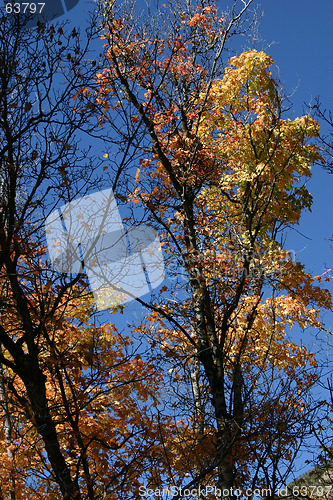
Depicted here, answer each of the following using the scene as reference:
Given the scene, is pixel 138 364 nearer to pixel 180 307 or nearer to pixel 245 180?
pixel 180 307

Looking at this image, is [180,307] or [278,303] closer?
[180,307]

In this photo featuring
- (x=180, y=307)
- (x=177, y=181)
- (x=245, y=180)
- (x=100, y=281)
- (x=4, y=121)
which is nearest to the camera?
(x=4, y=121)

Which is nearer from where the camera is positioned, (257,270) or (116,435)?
(257,270)

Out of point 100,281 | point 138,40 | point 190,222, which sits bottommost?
point 100,281

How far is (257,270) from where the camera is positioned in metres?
7.81

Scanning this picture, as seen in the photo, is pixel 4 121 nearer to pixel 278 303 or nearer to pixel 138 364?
pixel 138 364

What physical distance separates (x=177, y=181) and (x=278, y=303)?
4.30 metres

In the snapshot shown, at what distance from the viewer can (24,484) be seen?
8.71m

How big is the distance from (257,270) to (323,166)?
264 cm

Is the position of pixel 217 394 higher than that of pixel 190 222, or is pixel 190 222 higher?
pixel 190 222

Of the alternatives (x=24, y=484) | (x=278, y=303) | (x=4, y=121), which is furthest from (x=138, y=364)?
(x=4, y=121)

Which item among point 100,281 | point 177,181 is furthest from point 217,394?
point 177,181

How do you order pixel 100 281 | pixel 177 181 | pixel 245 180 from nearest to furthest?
pixel 100 281
pixel 177 181
pixel 245 180

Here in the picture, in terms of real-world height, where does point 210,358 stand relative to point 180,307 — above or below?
below
